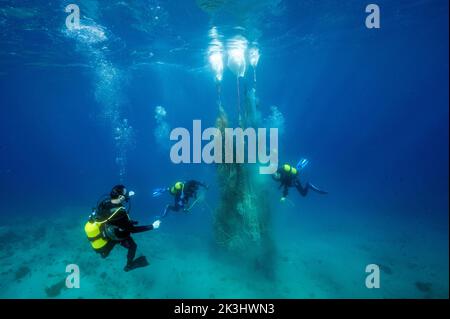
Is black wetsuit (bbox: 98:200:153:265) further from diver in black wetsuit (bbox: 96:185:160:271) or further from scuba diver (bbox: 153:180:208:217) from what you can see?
scuba diver (bbox: 153:180:208:217)

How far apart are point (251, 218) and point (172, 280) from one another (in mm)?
4168

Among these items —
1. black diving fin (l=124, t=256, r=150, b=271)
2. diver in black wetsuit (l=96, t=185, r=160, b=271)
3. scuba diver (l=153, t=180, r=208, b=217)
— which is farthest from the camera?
scuba diver (l=153, t=180, r=208, b=217)

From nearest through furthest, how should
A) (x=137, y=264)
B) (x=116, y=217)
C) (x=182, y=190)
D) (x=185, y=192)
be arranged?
(x=116, y=217), (x=137, y=264), (x=182, y=190), (x=185, y=192)

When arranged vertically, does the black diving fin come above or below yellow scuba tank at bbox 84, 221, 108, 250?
below

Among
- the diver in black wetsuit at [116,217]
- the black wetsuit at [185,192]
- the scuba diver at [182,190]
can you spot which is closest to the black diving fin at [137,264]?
the diver in black wetsuit at [116,217]

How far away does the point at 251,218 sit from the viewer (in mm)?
11945

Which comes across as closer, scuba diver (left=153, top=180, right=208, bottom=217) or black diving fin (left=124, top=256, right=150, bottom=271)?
black diving fin (left=124, top=256, right=150, bottom=271)

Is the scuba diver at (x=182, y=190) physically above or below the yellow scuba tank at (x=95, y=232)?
above

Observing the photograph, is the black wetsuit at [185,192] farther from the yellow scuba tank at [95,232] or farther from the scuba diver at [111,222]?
the yellow scuba tank at [95,232]

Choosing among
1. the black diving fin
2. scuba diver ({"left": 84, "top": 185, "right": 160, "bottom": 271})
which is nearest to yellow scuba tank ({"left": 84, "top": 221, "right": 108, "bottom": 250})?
scuba diver ({"left": 84, "top": 185, "right": 160, "bottom": 271})

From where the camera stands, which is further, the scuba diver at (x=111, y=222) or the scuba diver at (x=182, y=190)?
the scuba diver at (x=182, y=190)

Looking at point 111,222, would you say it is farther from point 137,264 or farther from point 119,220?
point 137,264

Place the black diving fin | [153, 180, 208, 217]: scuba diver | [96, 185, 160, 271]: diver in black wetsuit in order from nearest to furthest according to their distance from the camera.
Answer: [96, 185, 160, 271]: diver in black wetsuit, the black diving fin, [153, 180, 208, 217]: scuba diver

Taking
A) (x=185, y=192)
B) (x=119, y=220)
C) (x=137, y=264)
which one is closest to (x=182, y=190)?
(x=185, y=192)
